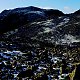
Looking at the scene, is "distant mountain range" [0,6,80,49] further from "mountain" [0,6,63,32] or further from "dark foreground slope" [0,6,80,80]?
"mountain" [0,6,63,32]

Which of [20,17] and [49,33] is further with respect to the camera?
[20,17]

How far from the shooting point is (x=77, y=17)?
32.3 metres

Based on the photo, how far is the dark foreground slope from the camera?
52.6 ft

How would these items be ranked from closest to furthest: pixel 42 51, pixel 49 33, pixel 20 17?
1. pixel 42 51
2. pixel 49 33
3. pixel 20 17

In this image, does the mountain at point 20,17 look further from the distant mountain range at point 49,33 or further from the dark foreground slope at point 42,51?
the distant mountain range at point 49,33

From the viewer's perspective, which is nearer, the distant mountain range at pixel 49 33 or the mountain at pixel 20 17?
the distant mountain range at pixel 49 33

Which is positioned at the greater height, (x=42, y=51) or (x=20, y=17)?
(x=20, y=17)

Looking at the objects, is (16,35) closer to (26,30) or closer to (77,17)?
(26,30)

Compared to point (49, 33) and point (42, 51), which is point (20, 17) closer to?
point (49, 33)

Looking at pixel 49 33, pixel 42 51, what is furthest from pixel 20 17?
pixel 42 51

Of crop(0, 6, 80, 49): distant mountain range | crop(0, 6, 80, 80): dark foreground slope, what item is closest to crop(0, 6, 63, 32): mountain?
crop(0, 6, 80, 80): dark foreground slope

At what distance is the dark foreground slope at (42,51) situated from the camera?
1603cm

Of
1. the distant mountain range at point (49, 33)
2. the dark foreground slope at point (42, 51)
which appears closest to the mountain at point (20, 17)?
the dark foreground slope at point (42, 51)

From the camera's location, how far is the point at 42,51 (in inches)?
847
